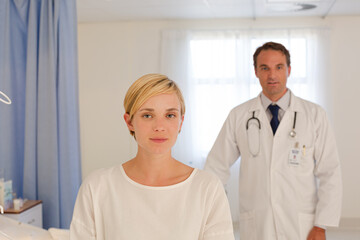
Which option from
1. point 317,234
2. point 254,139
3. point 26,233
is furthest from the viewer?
point 26,233

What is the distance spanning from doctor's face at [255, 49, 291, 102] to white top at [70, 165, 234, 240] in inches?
49.0

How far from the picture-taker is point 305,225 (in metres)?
2.41

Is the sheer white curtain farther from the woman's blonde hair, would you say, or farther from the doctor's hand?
the woman's blonde hair

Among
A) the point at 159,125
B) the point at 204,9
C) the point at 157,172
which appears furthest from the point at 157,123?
the point at 204,9

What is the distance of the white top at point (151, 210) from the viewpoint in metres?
1.26

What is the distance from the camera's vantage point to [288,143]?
2436 millimetres

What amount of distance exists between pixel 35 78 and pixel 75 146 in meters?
0.61

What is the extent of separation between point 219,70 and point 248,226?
126 inches

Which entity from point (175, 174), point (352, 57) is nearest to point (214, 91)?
point (352, 57)

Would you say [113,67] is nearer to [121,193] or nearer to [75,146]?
[75,146]

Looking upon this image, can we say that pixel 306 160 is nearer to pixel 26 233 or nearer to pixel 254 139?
pixel 254 139

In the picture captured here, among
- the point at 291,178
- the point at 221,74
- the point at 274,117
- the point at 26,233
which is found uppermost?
the point at 221,74

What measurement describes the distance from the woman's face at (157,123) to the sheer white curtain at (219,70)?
4161 millimetres

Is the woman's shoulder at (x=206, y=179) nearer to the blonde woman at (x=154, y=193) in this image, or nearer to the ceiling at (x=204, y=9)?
the blonde woman at (x=154, y=193)
